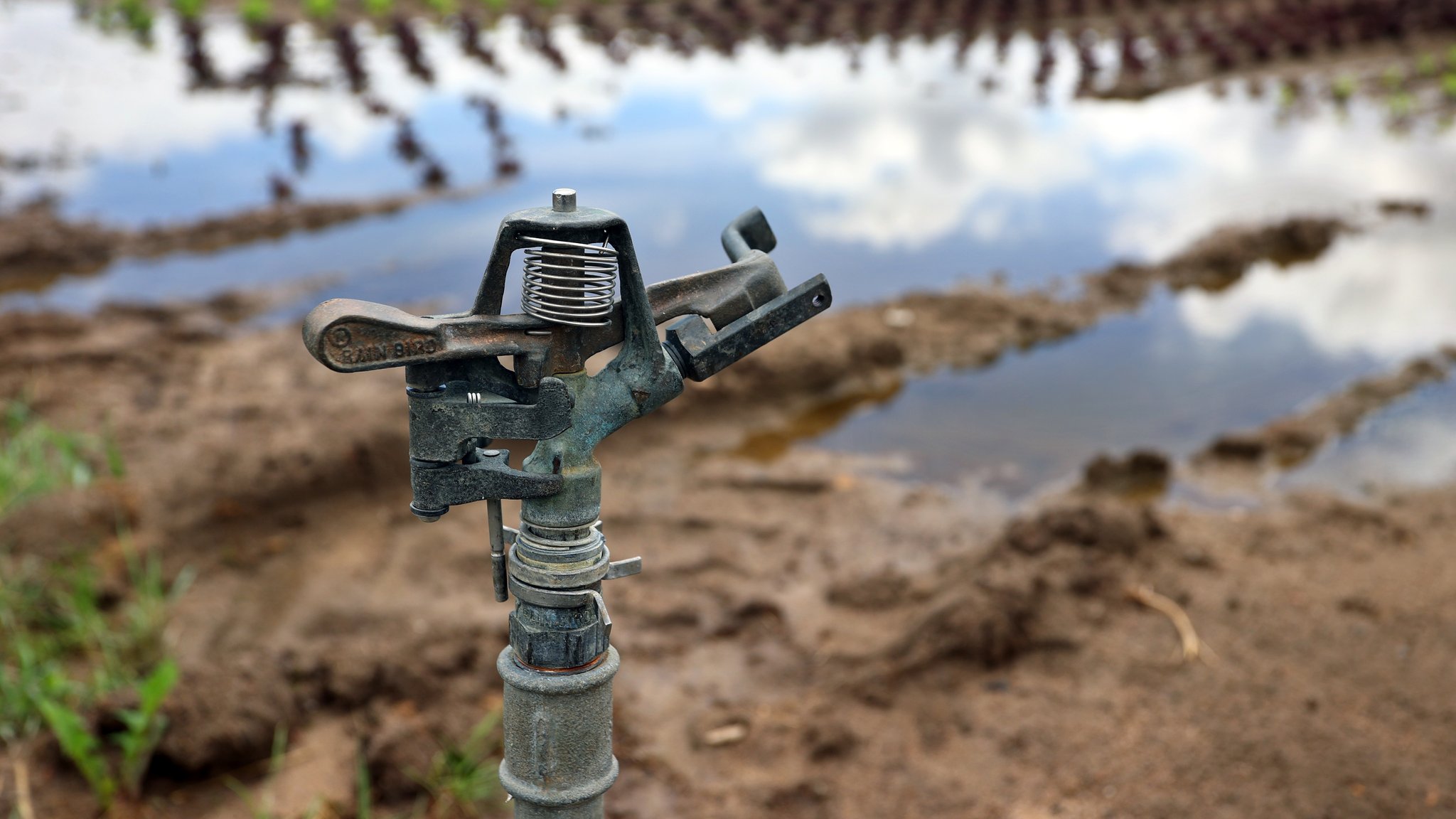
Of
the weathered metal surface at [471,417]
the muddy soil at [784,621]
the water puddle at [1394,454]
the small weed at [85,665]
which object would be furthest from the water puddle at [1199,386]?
the weathered metal surface at [471,417]

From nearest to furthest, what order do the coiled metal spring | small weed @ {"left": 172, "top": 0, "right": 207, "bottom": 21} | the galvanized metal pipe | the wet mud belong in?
the coiled metal spring < the galvanized metal pipe < the wet mud < small weed @ {"left": 172, "top": 0, "right": 207, "bottom": 21}

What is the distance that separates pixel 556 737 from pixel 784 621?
2.62 meters

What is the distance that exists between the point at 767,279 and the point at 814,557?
3.06 meters

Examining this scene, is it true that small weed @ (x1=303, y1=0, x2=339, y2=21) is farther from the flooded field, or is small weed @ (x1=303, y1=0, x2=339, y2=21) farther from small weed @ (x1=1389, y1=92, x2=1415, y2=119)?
Answer: small weed @ (x1=1389, y1=92, x2=1415, y2=119)

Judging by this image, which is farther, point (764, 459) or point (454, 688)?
point (764, 459)

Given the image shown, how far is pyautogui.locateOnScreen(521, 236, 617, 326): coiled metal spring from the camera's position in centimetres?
162

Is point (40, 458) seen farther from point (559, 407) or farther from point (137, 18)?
point (137, 18)

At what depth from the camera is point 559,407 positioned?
1702 mm

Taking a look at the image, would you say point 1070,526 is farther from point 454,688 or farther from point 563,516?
point 563,516

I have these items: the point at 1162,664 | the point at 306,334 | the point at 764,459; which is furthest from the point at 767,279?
the point at 764,459

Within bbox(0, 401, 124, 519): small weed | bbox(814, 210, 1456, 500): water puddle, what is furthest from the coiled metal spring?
bbox(814, 210, 1456, 500): water puddle

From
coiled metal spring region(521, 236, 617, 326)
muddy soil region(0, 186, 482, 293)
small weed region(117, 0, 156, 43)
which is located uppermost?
small weed region(117, 0, 156, 43)

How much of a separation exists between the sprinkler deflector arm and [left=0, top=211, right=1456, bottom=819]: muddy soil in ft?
5.95

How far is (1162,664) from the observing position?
12.6 feet
